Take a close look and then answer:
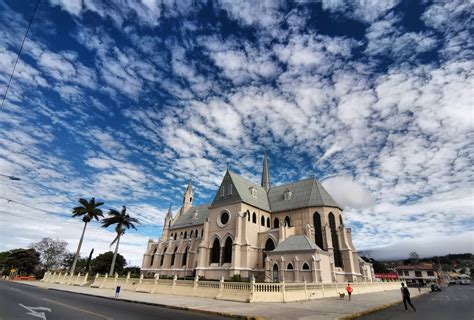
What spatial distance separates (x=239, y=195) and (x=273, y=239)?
7980mm

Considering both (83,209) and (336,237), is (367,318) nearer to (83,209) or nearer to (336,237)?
(336,237)

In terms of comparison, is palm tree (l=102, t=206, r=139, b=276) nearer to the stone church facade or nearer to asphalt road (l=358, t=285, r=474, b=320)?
the stone church facade

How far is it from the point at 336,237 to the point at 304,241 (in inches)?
339

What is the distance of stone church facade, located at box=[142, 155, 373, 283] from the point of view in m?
28.3

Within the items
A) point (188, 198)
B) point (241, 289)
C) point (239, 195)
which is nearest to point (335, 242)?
point (239, 195)

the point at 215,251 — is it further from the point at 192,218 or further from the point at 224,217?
the point at 192,218

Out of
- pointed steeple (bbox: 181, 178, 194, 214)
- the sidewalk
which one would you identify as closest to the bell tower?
pointed steeple (bbox: 181, 178, 194, 214)

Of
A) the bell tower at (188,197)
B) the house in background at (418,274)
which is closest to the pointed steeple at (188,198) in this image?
the bell tower at (188,197)

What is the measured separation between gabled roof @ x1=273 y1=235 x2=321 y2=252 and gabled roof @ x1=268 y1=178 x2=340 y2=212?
860cm

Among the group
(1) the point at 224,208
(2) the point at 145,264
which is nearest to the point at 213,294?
(1) the point at 224,208

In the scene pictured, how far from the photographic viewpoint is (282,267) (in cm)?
2778

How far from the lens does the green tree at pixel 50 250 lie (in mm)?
72125

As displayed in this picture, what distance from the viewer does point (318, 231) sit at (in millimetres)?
35594

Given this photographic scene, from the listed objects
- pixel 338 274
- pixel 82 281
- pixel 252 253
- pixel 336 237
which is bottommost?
pixel 82 281
